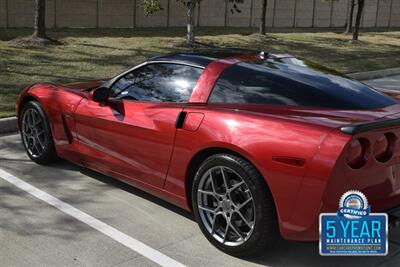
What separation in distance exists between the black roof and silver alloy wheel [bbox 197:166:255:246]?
1.00m

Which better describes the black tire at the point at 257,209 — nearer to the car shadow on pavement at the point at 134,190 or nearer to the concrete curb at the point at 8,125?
the car shadow on pavement at the point at 134,190

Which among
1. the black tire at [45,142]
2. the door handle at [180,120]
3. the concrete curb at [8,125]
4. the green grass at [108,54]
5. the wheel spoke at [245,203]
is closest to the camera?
the wheel spoke at [245,203]

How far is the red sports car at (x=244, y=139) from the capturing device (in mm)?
3318

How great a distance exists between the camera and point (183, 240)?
405 centimetres

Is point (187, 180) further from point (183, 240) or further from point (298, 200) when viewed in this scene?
point (298, 200)

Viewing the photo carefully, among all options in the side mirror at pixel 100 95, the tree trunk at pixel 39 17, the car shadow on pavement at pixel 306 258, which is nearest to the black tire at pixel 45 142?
the side mirror at pixel 100 95

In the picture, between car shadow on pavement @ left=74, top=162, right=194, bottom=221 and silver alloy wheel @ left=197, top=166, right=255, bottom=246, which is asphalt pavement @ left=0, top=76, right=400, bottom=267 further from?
silver alloy wheel @ left=197, top=166, right=255, bottom=246

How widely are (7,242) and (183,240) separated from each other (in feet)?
4.26

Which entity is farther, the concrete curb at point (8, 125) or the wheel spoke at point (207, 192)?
the concrete curb at point (8, 125)

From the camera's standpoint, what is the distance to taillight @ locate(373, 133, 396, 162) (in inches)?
135

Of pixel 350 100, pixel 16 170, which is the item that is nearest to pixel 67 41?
pixel 16 170

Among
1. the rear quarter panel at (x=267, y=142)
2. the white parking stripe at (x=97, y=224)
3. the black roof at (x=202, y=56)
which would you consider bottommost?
the white parking stripe at (x=97, y=224)

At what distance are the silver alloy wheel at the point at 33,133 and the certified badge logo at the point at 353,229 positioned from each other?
3349 mm

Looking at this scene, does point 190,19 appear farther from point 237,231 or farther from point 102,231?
point 237,231
